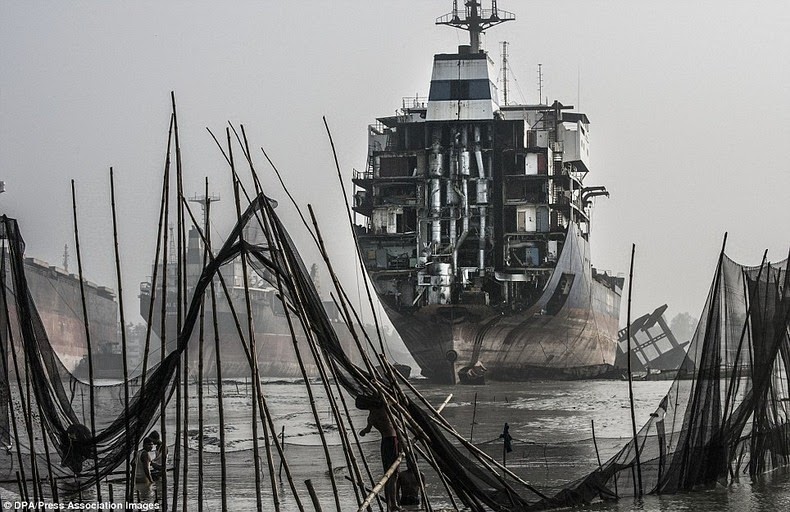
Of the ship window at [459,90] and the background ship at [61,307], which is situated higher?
the ship window at [459,90]

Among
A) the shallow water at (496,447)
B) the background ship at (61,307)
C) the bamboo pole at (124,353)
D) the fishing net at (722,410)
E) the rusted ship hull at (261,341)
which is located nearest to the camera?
the bamboo pole at (124,353)

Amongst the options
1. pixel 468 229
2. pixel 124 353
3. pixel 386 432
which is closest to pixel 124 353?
pixel 124 353

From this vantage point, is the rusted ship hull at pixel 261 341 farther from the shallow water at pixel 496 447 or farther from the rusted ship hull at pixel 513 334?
the shallow water at pixel 496 447

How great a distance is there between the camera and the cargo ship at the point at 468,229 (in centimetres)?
5800

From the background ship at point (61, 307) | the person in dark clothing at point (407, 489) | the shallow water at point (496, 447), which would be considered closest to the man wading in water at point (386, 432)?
the person in dark clothing at point (407, 489)

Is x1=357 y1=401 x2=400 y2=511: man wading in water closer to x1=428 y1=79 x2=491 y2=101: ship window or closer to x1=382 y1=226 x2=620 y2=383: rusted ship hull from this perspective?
x1=382 y1=226 x2=620 y2=383: rusted ship hull

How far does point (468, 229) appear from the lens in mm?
58531

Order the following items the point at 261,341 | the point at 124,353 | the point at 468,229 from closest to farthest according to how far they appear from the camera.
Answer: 1. the point at 124,353
2. the point at 468,229
3. the point at 261,341

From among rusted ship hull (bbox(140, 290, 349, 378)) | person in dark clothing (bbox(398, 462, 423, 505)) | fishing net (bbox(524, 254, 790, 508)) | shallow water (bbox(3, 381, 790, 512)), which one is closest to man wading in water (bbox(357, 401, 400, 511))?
person in dark clothing (bbox(398, 462, 423, 505))

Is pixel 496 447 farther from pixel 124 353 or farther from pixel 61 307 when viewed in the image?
pixel 61 307

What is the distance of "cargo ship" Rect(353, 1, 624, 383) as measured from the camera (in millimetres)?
58000

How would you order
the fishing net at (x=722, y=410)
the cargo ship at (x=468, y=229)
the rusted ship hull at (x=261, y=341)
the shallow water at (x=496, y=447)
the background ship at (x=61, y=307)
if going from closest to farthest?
the fishing net at (x=722, y=410) → the shallow water at (x=496, y=447) → the cargo ship at (x=468, y=229) → the background ship at (x=61, y=307) → the rusted ship hull at (x=261, y=341)

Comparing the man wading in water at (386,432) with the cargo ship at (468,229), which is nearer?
the man wading in water at (386,432)

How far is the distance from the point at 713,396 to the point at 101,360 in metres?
94.4
